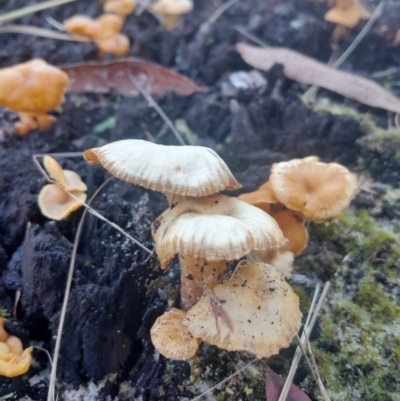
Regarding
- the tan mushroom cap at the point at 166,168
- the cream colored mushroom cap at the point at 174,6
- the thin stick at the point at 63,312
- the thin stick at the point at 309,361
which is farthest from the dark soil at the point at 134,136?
the tan mushroom cap at the point at 166,168

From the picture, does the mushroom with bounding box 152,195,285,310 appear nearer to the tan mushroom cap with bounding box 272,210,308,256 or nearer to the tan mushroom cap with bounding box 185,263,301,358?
the tan mushroom cap with bounding box 185,263,301,358

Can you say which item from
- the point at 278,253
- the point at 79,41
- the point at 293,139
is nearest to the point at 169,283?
the point at 278,253

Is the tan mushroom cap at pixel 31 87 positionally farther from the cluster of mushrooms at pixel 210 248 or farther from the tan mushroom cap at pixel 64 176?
the cluster of mushrooms at pixel 210 248

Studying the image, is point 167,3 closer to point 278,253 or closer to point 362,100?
point 362,100

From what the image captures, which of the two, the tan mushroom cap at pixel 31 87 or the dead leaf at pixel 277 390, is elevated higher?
the tan mushroom cap at pixel 31 87

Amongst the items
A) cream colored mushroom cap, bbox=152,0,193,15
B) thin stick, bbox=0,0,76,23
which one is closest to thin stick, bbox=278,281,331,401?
cream colored mushroom cap, bbox=152,0,193,15

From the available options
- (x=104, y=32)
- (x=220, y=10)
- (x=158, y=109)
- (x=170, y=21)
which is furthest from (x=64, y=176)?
(x=220, y=10)

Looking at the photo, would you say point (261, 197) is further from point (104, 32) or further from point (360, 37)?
point (360, 37)

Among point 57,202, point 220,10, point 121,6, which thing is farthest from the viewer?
point 220,10
